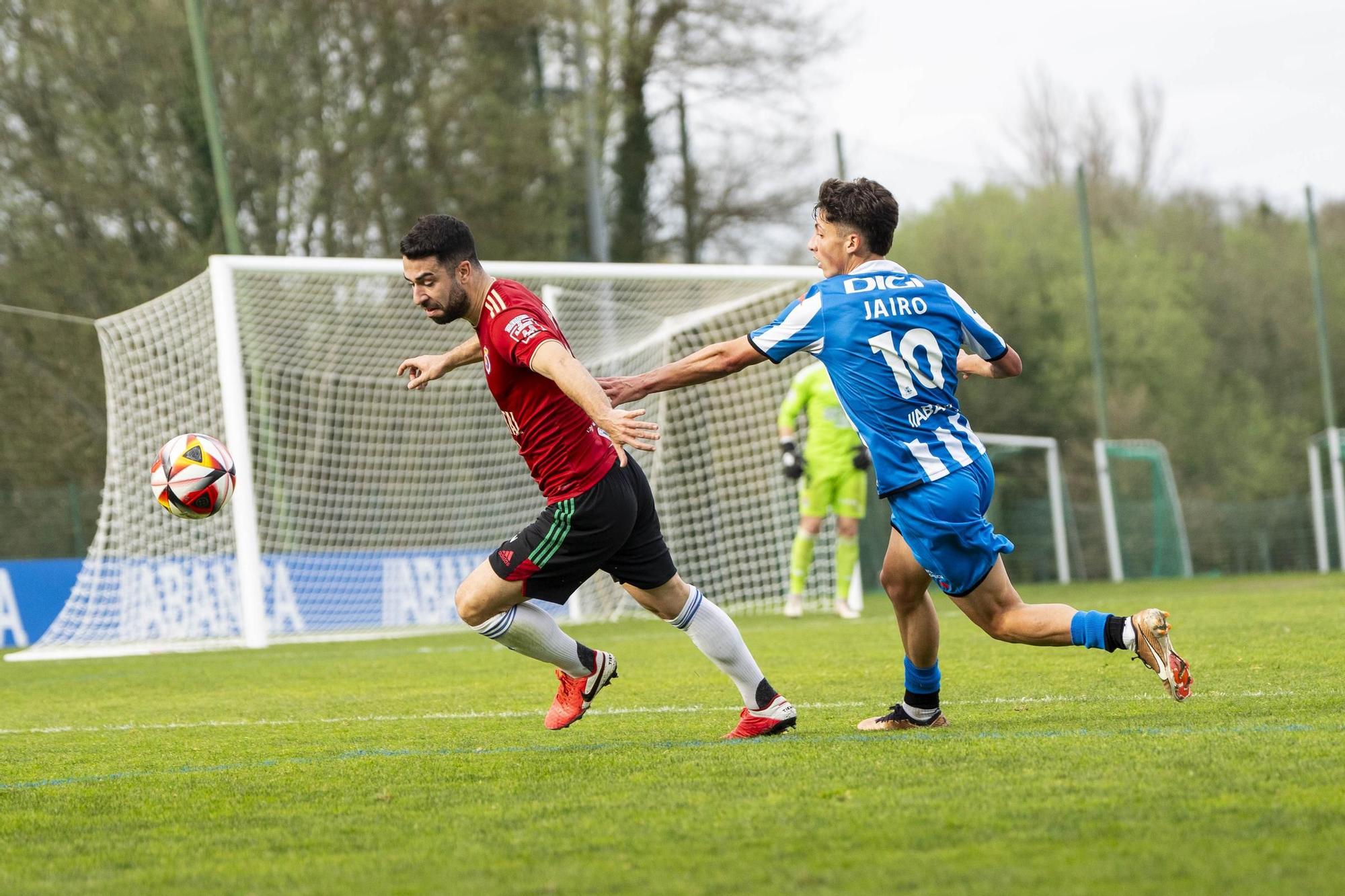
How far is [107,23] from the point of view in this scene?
21.5 metres

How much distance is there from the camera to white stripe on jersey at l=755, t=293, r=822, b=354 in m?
5.14

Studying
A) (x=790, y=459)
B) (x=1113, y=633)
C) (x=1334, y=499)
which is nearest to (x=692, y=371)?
(x=1113, y=633)

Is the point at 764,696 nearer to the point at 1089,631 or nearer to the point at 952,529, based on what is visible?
the point at 952,529

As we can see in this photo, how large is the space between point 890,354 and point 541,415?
1220 mm

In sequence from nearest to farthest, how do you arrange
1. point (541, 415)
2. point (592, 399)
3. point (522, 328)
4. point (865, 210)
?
1. point (592, 399)
2. point (522, 328)
3. point (865, 210)
4. point (541, 415)

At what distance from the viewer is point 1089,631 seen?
16.8 feet

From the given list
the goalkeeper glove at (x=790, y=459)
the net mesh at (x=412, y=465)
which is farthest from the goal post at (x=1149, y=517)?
the goalkeeper glove at (x=790, y=459)

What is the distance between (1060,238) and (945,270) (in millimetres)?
2800

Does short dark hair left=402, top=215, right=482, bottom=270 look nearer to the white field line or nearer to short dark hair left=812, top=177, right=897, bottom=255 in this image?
short dark hair left=812, top=177, right=897, bottom=255

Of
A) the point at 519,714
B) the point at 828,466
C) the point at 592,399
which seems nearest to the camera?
the point at 592,399

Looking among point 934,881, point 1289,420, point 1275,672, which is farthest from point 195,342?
point 1289,420

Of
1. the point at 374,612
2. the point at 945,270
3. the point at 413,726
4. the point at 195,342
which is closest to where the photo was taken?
the point at 413,726

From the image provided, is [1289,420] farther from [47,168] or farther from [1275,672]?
[1275,672]

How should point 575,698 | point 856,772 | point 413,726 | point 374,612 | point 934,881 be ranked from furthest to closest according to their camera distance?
point 374,612 → point 413,726 → point 575,698 → point 856,772 → point 934,881
